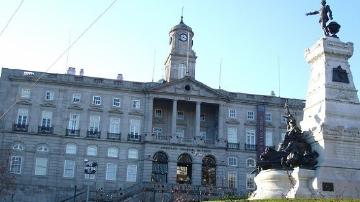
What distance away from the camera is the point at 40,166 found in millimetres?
63719

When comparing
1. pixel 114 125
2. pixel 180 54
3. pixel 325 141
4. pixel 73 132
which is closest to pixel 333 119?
pixel 325 141

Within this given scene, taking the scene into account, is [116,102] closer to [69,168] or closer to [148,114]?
[148,114]

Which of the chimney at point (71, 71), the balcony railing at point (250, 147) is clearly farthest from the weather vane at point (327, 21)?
the chimney at point (71, 71)

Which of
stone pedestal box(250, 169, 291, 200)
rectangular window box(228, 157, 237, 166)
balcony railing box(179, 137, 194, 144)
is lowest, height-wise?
stone pedestal box(250, 169, 291, 200)

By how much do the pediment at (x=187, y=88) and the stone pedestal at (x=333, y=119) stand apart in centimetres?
3814

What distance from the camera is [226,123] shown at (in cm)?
7025

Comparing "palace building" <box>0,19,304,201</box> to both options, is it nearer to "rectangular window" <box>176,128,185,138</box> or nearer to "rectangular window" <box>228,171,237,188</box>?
"rectangular window" <box>228,171,237,188</box>

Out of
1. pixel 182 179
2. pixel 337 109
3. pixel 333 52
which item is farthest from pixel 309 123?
pixel 182 179

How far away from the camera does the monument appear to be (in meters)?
26.5

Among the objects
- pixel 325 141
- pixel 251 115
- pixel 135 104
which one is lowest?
pixel 325 141

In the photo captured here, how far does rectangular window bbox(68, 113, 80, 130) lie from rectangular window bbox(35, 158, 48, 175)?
5.07m

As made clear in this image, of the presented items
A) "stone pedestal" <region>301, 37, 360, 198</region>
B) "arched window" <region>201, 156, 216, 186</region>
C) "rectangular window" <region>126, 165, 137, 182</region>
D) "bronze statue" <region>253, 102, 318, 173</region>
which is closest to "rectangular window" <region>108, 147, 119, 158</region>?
"rectangular window" <region>126, 165, 137, 182</region>

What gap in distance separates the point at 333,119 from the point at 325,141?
1501 millimetres

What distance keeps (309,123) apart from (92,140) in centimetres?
4055
